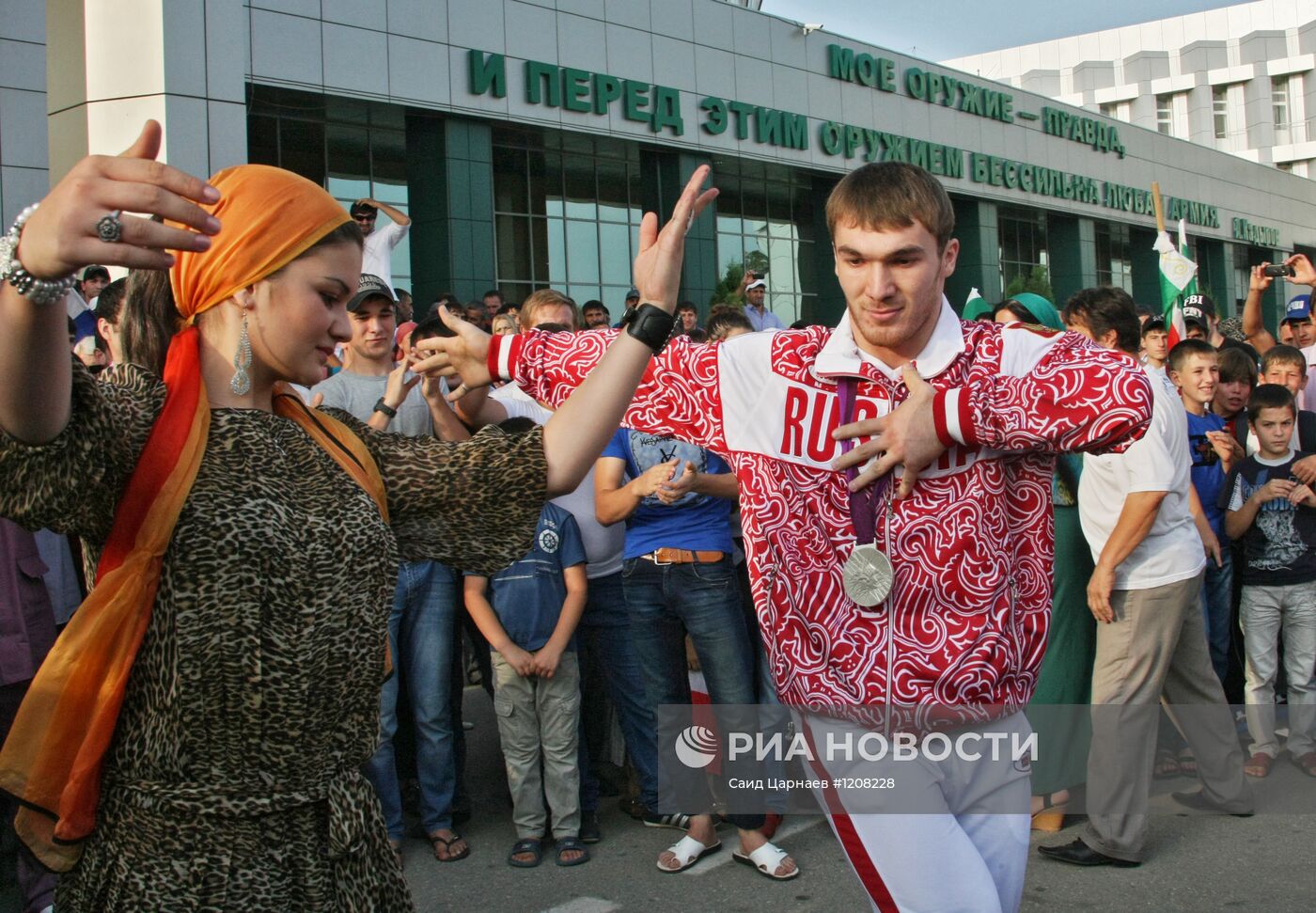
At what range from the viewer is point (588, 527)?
18.6 ft

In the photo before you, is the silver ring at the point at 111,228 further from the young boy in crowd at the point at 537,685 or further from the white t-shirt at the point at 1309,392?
the white t-shirt at the point at 1309,392

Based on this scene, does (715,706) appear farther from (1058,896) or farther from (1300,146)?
(1300,146)

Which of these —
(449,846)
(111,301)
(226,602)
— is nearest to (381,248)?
(111,301)

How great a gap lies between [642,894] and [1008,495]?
2.76m

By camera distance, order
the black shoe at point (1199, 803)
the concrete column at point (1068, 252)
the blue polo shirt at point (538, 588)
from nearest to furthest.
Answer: the blue polo shirt at point (538, 588) < the black shoe at point (1199, 803) < the concrete column at point (1068, 252)

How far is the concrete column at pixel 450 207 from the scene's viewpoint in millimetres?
17641

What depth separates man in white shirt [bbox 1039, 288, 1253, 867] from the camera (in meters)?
5.24

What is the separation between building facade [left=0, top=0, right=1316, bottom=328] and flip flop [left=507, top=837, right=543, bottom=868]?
4.30m

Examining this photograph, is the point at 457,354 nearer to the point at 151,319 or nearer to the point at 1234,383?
the point at 151,319

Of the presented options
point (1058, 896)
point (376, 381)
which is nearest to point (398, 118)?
point (376, 381)

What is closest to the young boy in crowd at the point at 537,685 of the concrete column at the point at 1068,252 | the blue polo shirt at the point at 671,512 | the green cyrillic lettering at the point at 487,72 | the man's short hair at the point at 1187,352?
the blue polo shirt at the point at 671,512

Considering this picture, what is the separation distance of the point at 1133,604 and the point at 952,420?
322 cm

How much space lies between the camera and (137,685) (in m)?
2.03

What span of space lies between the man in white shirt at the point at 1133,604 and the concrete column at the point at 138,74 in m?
5.17
